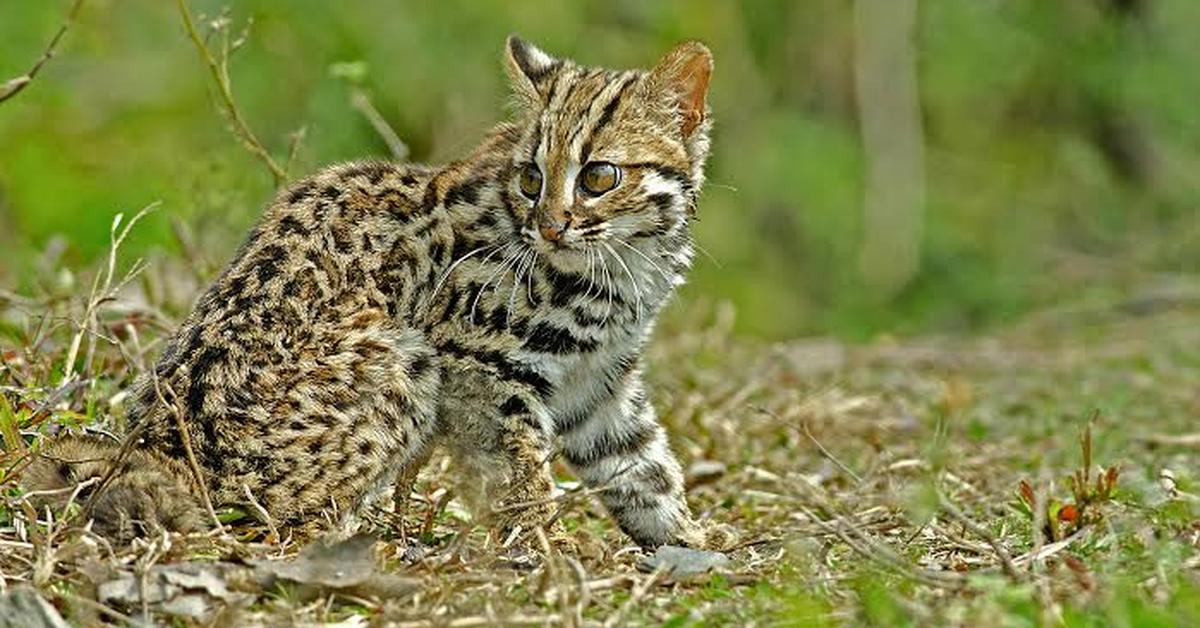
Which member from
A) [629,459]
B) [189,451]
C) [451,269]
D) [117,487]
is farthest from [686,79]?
[117,487]

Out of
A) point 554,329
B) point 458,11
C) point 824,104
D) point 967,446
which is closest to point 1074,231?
point 824,104

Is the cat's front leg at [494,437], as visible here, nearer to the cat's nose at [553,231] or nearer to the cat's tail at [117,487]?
the cat's nose at [553,231]

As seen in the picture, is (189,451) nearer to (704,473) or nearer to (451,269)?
(451,269)

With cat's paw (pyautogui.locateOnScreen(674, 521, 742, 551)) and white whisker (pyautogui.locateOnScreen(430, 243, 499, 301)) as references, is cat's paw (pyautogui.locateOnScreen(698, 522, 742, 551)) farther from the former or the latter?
white whisker (pyautogui.locateOnScreen(430, 243, 499, 301))

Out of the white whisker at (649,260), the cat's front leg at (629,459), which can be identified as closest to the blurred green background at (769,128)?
the cat's front leg at (629,459)

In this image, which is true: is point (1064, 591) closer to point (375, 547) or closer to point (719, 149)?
point (375, 547)

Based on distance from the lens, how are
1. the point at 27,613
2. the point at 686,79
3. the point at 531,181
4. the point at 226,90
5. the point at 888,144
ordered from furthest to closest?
the point at 888,144 → the point at 226,90 → the point at 686,79 → the point at 531,181 → the point at 27,613

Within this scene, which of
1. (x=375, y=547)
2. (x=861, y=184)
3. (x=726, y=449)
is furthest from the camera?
(x=861, y=184)
